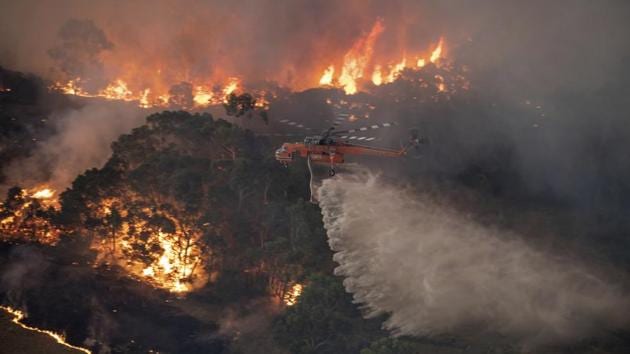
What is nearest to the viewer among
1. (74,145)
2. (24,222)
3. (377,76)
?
(24,222)

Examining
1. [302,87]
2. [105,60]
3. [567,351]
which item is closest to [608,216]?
[567,351]

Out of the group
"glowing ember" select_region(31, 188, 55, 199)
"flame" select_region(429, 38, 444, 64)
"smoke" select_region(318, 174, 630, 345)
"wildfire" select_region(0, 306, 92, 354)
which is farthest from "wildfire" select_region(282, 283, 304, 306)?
"flame" select_region(429, 38, 444, 64)

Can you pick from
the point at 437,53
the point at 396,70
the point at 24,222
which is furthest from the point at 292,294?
the point at 437,53

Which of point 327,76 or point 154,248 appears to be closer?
point 154,248

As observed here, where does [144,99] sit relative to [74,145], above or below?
above

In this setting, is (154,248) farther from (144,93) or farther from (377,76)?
(377,76)

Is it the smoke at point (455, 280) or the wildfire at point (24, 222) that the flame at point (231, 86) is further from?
the smoke at point (455, 280)
